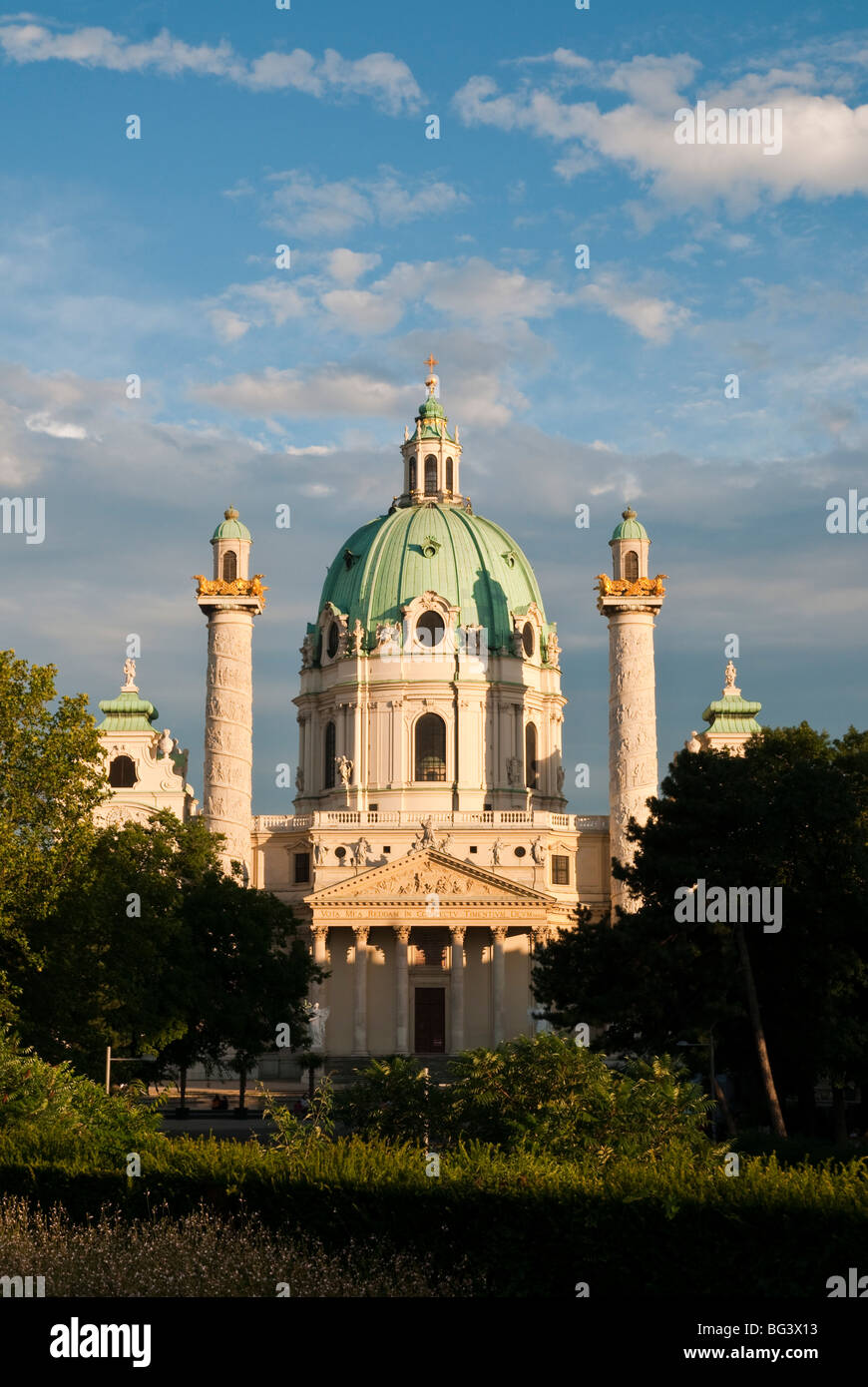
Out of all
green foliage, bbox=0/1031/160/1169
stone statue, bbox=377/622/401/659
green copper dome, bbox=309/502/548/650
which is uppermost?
green copper dome, bbox=309/502/548/650

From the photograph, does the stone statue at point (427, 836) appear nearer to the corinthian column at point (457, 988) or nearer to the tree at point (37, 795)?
the corinthian column at point (457, 988)

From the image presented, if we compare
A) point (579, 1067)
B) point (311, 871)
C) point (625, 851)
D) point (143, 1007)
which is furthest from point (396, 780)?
point (579, 1067)

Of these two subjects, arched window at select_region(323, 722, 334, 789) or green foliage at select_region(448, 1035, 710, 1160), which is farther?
arched window at select_region(323, 722, 334, 789)

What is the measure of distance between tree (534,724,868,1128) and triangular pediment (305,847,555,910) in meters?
35.0

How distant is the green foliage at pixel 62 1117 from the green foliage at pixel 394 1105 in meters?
3.63

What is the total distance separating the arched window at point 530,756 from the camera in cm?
10262

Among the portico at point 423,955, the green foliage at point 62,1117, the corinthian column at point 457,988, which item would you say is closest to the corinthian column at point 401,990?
the portico at point 423,955

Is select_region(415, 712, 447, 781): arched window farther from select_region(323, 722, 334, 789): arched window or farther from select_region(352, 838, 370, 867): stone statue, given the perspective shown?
select_region(352, 838, 370, 867): stone statue

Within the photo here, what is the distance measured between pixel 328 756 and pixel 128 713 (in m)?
12.7

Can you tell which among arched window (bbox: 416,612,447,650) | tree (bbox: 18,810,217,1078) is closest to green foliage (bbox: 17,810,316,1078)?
tree (bbox: 18,810,217,1078)

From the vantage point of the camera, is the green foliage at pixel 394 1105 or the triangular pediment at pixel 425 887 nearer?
the green foliage at pixel 394 1105

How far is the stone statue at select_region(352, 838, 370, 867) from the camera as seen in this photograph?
91.8 metres

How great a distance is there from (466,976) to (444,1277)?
228 feet
